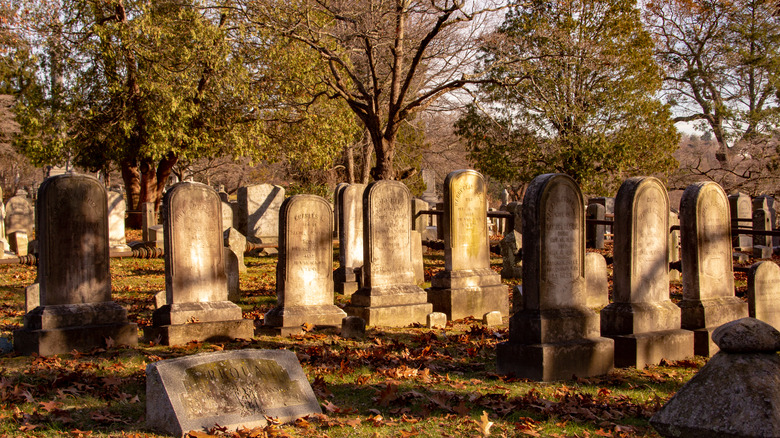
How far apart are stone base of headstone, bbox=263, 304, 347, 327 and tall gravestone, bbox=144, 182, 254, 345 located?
1.71 ft

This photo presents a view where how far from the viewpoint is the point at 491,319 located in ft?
31.9

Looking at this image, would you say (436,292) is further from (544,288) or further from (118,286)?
(118,286)

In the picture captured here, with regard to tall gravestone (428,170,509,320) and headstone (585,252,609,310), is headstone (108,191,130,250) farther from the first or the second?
headstone (585,252,609,310)

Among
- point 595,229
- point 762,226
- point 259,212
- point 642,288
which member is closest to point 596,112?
point 595,229

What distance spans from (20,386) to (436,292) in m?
6.06

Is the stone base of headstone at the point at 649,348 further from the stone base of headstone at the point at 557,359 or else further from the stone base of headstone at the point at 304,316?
the stone base of headstone at the point at 304,316

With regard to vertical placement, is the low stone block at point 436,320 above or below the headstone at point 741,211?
below

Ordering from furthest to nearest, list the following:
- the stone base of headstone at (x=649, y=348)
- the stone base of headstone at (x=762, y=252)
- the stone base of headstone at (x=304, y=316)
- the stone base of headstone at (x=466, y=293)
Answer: the stone base of headstone at (x=762, y=252)
the stone base of headstone at (x=466, y=293)
the stone base of headstone at (x=304, y=316)
the stone base of headstone at (x=649, y=348)

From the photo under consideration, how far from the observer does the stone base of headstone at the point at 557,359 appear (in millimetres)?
6426

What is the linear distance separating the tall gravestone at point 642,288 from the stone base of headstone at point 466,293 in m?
3.10

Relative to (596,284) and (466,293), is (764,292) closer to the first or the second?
(596,284)

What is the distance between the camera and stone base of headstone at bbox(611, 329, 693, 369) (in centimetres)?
711

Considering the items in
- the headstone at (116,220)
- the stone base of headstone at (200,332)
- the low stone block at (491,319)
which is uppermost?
the headstone at (116,220)

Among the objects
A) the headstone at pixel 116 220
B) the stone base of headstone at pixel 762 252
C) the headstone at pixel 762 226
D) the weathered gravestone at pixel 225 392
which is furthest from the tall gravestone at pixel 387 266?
the stone base of headstone at pixel 762 252
